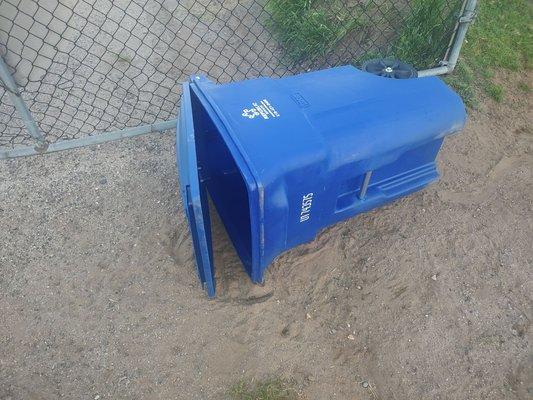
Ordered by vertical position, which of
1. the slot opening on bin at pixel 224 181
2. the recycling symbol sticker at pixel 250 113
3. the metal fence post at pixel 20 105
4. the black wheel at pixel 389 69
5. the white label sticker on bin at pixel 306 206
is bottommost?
the metal fence post at pixel 20 105

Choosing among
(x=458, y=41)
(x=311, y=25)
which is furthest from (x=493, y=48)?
(x=311, y=25)

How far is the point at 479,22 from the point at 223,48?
2.49 meters

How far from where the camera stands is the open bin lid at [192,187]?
1828 mm

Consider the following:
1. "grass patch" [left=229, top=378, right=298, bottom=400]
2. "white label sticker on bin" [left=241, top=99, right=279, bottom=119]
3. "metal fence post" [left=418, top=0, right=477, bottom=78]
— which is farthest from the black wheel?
"grass patch" [left=229, top=378, right=298, bottom=400]

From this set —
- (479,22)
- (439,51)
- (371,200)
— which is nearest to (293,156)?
(371,200)

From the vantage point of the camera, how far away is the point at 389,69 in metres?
2.53

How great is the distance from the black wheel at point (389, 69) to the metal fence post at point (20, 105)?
2048 millimetres

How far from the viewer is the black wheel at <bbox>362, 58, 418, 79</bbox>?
8.28 feet

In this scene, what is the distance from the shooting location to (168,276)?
2.61 metres

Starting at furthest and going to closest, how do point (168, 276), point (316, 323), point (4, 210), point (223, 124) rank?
1. point (4, 210)
2. point (168, 276)
3. point (316, 323)
4. point (223, 124)

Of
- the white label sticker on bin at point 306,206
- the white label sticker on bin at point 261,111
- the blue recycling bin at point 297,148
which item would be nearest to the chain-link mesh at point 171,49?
the blue recycling bin at point 297,148

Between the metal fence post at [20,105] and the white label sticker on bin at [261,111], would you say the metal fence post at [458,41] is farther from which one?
the metal fence post at [20,105]

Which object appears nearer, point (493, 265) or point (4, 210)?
point (493, 265)

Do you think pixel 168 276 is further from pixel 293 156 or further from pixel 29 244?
pixel 293 156
